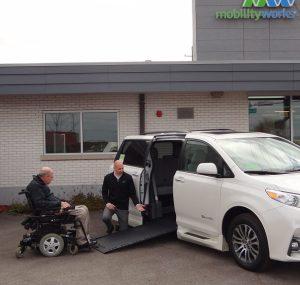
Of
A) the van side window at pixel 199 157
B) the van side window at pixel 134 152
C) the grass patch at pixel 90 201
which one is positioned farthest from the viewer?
the grass patch at pixel 90 201

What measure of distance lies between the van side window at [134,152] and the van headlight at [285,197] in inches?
124

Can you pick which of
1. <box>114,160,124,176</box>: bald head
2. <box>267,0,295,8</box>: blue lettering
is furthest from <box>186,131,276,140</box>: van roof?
<box>267,0,295,8</box>: blue lettering

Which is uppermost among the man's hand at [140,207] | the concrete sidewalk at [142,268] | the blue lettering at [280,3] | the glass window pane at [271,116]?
the blue lettering at [280,3]

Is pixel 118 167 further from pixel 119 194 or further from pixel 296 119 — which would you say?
pixel 296 119

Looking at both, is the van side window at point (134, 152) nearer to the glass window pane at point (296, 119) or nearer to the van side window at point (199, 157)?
the van side window at point (199, 157)

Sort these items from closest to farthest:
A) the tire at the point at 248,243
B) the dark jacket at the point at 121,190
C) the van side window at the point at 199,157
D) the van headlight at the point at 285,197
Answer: the van headlight at the point at 285,197 < the tire at the point at 248,243 < the van side window at the point at 199,157 < the dark jacket at the point at 121,190

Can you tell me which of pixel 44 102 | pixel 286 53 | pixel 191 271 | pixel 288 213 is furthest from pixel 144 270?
pixel 286 53

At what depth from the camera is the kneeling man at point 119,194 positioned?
8273 millimetres

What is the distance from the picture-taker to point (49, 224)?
284 inches

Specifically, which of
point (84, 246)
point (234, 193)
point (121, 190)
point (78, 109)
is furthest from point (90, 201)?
point (234, 193)

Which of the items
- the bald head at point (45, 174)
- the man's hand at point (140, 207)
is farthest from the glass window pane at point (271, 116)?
the bald head at point (45, 174)

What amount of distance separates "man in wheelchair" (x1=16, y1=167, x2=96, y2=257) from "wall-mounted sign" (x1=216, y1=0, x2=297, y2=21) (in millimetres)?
8101

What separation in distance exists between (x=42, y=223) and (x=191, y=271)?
2.42 meters

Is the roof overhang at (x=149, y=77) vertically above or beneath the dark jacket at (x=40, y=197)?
above
